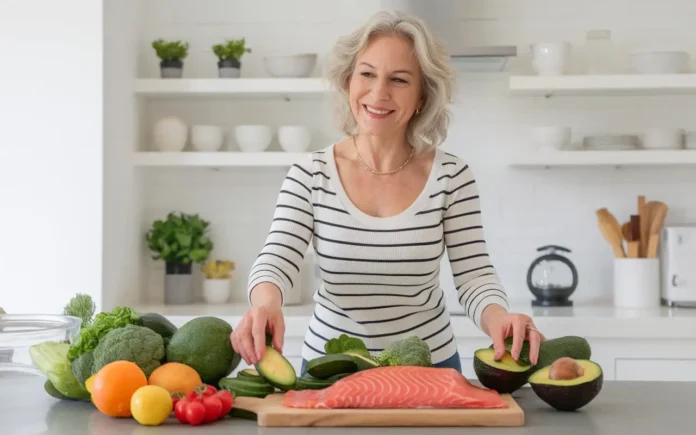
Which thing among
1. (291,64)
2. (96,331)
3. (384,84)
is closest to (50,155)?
(291,64)

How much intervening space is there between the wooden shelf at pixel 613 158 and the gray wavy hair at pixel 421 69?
5.03 feet

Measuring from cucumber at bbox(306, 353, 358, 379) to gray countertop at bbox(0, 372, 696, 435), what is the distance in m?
0.19

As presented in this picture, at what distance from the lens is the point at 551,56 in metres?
3.77

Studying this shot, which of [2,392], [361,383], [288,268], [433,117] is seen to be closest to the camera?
[361,383]

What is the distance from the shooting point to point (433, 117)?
223cm

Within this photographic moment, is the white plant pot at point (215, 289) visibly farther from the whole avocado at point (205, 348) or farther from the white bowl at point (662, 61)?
the whole avocado at point (205, 348)

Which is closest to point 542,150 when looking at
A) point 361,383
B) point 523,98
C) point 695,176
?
point 523,98

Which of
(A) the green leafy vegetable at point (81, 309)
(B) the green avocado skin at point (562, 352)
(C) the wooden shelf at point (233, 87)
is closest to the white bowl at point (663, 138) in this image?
(C) the wooden shelf at point (233, 87)

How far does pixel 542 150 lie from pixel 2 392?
8.56 ft

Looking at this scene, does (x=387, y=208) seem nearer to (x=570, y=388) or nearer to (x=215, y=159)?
(x=570, y=388)

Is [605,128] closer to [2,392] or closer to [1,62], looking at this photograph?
[1,62]

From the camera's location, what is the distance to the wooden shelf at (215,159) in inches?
151

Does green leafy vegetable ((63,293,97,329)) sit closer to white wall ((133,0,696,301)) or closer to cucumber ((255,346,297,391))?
cucumber ((255,346,297,391))

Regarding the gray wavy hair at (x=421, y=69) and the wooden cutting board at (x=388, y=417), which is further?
the gray wavy hair at (x=421, y=69)
